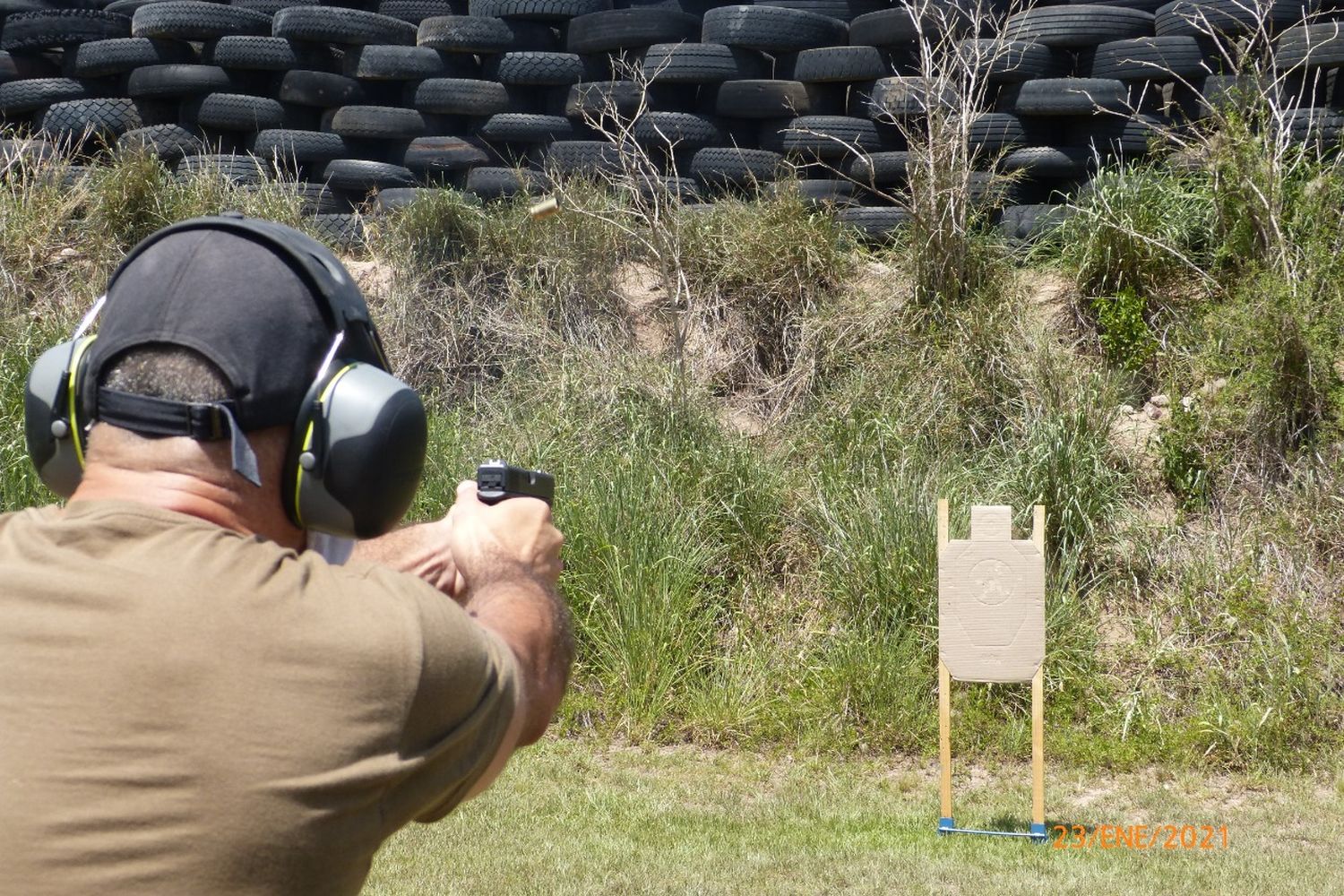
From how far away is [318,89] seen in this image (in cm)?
1043

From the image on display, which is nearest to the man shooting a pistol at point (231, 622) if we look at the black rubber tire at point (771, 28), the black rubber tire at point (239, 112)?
the black rubber tire at point (771, 28)

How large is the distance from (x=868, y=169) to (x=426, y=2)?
4.07m

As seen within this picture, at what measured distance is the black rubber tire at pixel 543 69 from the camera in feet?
33.3

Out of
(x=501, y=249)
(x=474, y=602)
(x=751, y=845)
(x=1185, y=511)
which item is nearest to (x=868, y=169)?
(x=501, y=249)

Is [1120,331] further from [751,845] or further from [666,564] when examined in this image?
[751,845]

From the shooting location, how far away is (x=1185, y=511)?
759cm

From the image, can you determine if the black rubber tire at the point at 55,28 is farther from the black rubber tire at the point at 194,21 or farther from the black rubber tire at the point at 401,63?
the black rubber tire at the point at 401,63

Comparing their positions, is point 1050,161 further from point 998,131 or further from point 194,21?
point 194,21

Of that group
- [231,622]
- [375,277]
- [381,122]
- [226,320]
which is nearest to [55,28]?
[381,122]

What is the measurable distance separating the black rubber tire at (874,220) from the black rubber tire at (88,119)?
6.03 metres

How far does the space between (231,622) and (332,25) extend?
9899mm

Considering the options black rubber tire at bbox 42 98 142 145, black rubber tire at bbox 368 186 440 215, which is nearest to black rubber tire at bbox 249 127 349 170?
black rubber tire at bbox 368 186 440 215

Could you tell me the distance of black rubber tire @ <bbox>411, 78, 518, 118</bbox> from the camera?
33.5ft
